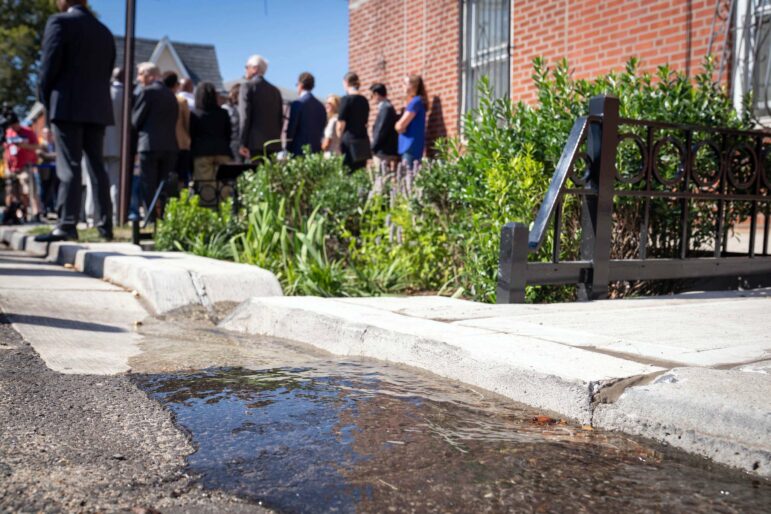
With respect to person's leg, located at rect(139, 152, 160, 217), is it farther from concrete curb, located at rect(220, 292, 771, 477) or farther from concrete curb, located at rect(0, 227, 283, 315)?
concrete curb, located at rect(220, 292, 771, 477)

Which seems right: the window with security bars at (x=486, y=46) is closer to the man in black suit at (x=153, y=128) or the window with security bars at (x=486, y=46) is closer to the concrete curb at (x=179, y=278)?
the man in black suit at (x=153, y=128)

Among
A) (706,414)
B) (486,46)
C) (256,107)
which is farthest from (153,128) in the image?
(706,414)

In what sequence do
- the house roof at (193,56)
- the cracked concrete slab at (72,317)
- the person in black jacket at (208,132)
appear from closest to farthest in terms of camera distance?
the cracked concrete slab at (72,317), the person in black jacket at (208,132), the house roof at (193,56)

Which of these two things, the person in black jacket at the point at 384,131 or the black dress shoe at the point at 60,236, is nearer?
the black dress shoe at the point at 60,236

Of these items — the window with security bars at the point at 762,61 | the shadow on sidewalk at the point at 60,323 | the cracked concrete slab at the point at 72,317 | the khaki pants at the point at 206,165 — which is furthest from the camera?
the khaki pants at the point at 206,165

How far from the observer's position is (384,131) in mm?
→ 10312

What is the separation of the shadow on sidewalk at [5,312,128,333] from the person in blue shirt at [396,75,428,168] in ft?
19.8

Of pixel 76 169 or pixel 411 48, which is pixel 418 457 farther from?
pixel 411 48

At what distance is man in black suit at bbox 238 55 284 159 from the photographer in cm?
959

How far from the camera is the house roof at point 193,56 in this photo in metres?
39.4

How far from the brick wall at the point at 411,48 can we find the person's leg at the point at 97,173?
4206mm

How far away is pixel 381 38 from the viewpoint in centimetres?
1149

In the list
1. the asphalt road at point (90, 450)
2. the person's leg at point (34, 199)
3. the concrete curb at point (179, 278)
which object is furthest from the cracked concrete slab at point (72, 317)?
the person's leg at point (34, 199)

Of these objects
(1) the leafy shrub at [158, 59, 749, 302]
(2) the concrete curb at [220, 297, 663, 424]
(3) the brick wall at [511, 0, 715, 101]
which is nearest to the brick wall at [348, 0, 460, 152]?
(3) the brick wall at [511, 0, 715, 101]
